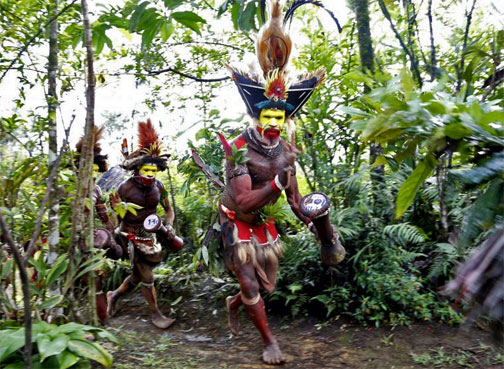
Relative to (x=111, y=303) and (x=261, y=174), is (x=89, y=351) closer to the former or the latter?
(x=261, y=174)

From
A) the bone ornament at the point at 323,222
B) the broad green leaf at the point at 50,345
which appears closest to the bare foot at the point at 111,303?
the bone ornament at the point at 323,222

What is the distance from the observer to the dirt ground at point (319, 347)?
A: 3.31m

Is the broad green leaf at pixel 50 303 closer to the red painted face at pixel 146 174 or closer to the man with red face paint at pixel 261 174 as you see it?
the man with red face paint at pixel 261 174

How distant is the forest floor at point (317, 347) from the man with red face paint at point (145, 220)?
516 millimetres

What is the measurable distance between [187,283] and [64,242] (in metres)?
2.64

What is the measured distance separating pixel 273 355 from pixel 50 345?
174 cm

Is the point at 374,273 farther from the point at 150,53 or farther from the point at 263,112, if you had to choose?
the point at 150,53

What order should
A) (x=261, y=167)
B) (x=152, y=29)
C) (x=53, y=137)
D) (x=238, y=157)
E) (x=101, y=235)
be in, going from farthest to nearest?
(x=101, y=235)
(x=261, y=167)
(x=238, y=157)
(x=53, y=137)
(x=152, y=29)

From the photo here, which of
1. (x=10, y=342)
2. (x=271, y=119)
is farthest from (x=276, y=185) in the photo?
(x=10, y=342)

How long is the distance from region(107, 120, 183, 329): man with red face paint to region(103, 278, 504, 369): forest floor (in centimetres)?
52

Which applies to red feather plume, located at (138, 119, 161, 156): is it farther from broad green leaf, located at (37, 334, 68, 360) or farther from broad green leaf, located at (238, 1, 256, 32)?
broad green leaf, located at (37, 334, 68, 360)

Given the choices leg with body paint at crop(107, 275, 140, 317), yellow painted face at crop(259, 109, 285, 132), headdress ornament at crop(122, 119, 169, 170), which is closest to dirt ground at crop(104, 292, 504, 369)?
leg with body paint at crop(107, 275, 140, 317)

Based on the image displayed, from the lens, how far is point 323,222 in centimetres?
368

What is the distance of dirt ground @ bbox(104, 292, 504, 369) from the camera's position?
10.9 ft
